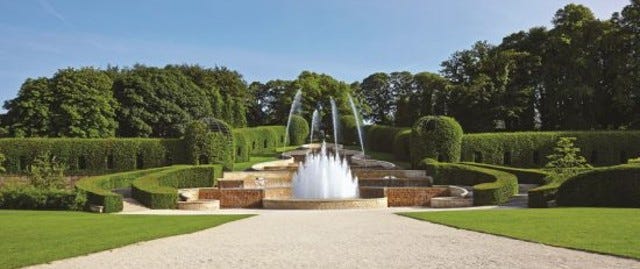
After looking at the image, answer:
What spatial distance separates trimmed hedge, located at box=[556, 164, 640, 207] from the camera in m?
19.7

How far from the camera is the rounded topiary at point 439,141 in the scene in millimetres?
34062

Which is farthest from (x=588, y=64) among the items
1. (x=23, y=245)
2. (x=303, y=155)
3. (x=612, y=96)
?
(x=23, y=245)

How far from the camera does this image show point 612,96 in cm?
4162

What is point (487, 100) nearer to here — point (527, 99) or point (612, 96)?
point (527, 99)

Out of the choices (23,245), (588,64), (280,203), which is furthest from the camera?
(588,64)

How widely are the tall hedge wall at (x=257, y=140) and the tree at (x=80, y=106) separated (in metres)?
9.45

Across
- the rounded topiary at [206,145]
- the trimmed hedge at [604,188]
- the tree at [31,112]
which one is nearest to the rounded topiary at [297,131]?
the tree at [31,112]

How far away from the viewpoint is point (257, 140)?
51.5 meters

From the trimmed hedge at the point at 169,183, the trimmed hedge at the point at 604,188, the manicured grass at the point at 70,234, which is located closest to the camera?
the manicured grass at the point at 70,234

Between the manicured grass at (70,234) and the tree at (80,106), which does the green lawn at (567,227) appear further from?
the tree at (80,106)

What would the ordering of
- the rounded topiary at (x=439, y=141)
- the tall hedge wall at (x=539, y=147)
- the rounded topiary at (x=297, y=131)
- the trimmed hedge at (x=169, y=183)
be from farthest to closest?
1. the rounded topiary at (x=297, y=131)
2. the tall hedge wall at (x=539, y=147)
3. the rounded topiary at (x=439, y=141)
4. the trimmed hedge at (x=169, y=183)

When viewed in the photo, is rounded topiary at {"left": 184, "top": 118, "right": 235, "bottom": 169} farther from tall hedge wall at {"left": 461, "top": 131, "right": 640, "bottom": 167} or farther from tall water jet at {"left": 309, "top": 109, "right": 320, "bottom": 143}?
tall water jet at {"left": 309, "top": 109, "right": 320, "bottom": 143}

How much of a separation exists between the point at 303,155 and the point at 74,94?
1696 centimetres

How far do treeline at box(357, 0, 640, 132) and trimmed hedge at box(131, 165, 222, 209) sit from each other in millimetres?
22120
